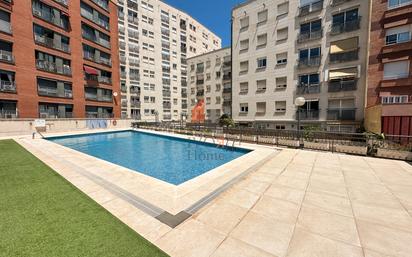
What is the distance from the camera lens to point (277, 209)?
446 centimetres

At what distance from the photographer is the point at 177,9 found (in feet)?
167

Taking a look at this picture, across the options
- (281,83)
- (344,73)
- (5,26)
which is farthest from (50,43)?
(344,73)

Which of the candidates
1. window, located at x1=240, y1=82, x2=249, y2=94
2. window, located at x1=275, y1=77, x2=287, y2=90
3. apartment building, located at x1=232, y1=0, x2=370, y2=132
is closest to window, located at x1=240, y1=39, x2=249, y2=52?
apartment building, located at x1=232, y1=0, x2=370, y2=132

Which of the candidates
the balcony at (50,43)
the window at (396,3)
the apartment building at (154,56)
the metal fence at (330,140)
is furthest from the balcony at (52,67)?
the window at (396,3)

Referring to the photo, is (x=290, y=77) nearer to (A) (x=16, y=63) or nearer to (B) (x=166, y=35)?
(A) (x=16, y=63)

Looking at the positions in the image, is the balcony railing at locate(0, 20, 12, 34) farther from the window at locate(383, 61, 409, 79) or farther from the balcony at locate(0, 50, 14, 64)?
the window at locate(383, 61, 409, 79)

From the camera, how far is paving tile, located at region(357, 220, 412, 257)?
312cm

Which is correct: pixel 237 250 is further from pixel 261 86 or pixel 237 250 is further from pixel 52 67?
pixel 52 67

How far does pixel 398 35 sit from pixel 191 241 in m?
25.8

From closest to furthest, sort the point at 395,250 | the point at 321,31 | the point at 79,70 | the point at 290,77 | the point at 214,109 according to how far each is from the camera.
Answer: the point at 395,250, the point at 321,31, the point at 290,77, the point at 79,70, the point at 214,109

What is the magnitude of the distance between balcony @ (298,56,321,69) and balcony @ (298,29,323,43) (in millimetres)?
2381

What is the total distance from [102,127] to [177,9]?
134ft

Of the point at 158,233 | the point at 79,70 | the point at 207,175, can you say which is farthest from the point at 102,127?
the point at 158,233

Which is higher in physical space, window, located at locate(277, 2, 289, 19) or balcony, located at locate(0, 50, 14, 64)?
window, located at locate(277, 2, 289, 19)
